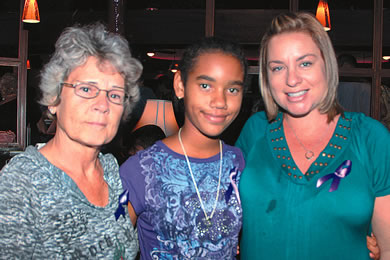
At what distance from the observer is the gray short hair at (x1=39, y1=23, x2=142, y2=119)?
1.50 m

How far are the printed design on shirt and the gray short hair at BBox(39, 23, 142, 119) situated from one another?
1.53ft

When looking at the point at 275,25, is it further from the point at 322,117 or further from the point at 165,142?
the point at 165,142

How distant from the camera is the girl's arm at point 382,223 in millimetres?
1599

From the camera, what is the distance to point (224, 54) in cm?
177

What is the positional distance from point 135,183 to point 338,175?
2.88 ft

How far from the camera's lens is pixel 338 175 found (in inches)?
63.1

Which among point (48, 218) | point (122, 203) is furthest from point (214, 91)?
point (48, 218)

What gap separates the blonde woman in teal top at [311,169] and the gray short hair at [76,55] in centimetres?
69

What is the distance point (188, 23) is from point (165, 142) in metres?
4.15

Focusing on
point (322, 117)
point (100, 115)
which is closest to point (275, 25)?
point (322, 117)

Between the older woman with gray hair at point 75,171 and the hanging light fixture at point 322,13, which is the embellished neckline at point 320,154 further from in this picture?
the hanging light fixture at point 322,13

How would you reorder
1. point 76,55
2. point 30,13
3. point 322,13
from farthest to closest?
1. point 322,13
2. point 30,13
3. point 76,55

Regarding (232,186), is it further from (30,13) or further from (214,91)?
(30,13)

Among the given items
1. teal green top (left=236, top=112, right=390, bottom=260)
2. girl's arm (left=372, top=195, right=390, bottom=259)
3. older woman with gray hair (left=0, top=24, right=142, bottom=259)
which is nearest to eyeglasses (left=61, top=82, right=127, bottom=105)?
older woman with gray hair (left=0, top=24, right=142, bottom=259)
